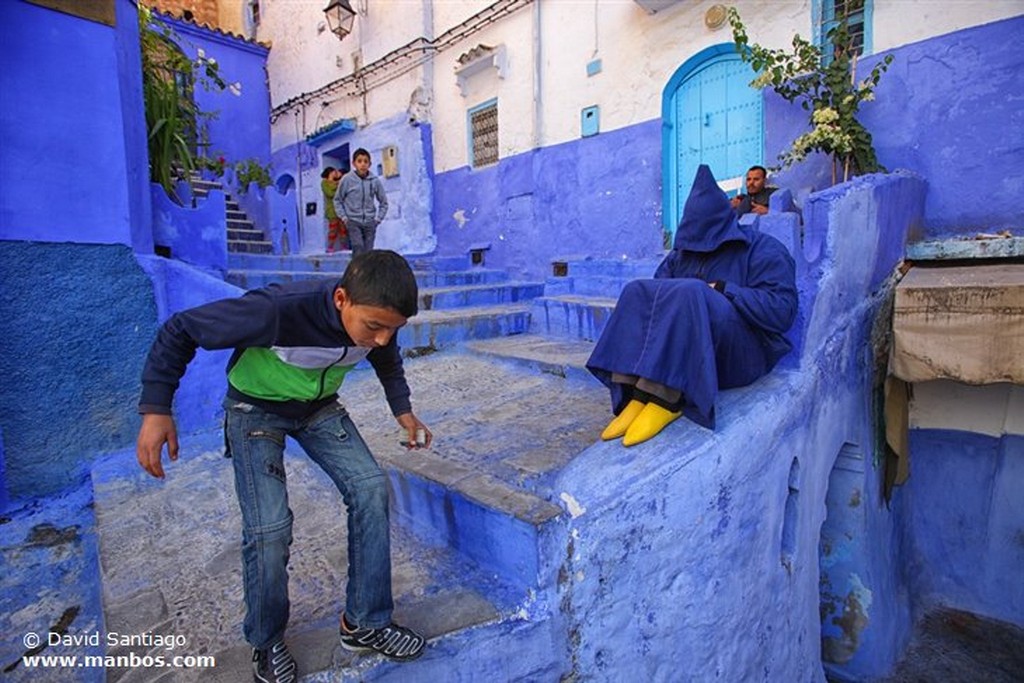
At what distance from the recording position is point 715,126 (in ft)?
22.2

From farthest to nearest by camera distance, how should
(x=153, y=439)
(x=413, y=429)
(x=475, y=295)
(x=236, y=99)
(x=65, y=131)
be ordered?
(x=236, y=99) → (x=475, y=295) → (x=65, y=131) → (x=413, y=429) → (x=153, y=439)

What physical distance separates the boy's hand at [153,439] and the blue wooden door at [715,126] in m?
6.54

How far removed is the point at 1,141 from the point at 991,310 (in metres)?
6.22

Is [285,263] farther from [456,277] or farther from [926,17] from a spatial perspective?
[926,17]

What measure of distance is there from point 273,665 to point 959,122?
665 centimetres

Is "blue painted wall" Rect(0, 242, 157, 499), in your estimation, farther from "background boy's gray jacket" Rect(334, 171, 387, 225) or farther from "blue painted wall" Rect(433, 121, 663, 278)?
"blue painted wall" Rect(433, 121, 663, 278)

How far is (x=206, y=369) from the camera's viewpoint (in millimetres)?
3834

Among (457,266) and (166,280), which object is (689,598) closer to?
(166,280)

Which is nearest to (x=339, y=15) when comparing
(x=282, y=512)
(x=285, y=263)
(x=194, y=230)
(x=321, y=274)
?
(x=285, y=263)

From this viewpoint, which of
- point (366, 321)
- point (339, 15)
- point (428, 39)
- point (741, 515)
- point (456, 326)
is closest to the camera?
point (366, 321)

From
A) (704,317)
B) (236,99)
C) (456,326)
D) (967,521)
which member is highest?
(236,99)

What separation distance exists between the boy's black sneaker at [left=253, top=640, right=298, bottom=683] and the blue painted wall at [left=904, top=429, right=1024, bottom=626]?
6.56 metres

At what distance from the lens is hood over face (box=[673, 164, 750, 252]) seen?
2.89m

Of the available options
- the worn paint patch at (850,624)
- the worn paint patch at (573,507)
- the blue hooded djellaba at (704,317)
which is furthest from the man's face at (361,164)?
the worn paint patch at (850,624)
